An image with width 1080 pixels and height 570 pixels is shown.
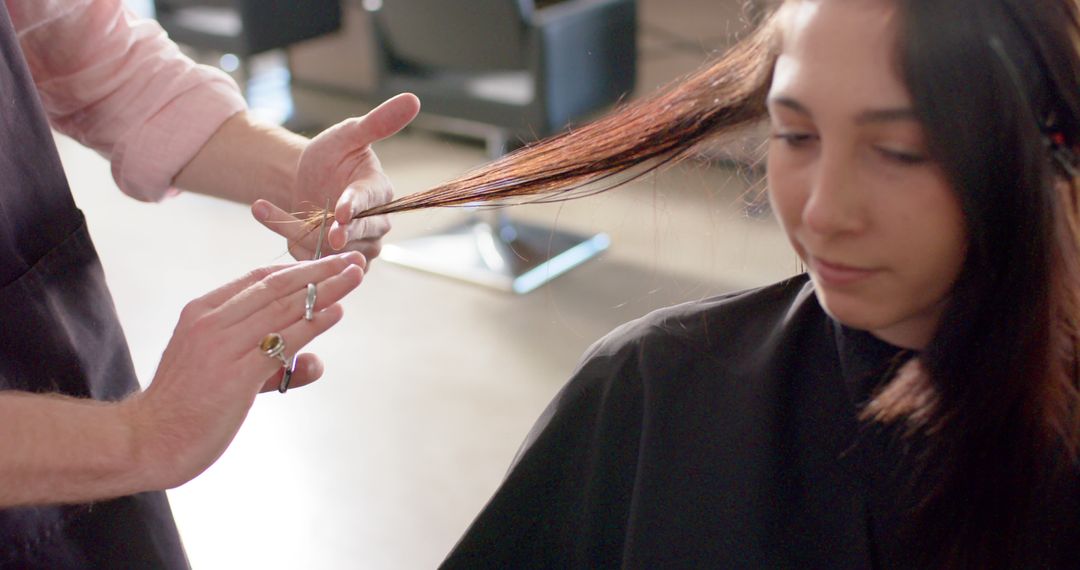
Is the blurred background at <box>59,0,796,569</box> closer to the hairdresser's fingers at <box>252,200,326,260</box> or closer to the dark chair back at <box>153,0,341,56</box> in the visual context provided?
the dark chair back at <box>153,0,341,56</box>

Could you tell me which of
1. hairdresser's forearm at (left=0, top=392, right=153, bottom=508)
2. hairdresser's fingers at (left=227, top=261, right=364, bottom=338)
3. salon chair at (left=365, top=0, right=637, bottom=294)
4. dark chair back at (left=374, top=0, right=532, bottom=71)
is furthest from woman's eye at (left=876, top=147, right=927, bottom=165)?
dark chair back at (left=374, top=0, right=532, bottom=71)

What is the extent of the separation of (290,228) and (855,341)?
66cm

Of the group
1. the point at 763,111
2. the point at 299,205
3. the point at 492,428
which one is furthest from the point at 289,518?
the point at 763,111

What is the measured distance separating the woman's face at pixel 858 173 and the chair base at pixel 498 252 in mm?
2702

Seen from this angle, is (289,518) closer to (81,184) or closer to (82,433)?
(82,433)

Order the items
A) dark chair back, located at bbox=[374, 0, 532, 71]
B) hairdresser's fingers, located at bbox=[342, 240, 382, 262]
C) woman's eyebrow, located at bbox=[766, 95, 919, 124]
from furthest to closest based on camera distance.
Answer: dark chair back, located at bbox=[374, 0, 532, 71] → hairdresser's fingers, located at bbox=[342, 240, 382, 262] → woman's eyebrow, located at bbox=[766, 95, 919, 124]

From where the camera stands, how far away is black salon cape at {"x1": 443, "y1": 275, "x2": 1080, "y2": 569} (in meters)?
1.10

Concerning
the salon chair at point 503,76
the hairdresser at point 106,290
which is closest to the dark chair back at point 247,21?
the salon chair at point 503,76

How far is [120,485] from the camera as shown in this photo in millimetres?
975

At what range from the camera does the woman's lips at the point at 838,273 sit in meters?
0.94

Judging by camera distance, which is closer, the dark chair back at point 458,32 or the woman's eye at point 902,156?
the woman's eye at point 902,156

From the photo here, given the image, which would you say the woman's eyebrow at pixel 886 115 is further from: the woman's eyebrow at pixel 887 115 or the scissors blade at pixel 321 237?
the scissors blade at pixel 321 237

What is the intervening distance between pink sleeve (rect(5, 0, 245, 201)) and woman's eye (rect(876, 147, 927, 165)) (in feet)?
2.85

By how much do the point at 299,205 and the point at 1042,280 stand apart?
84 centimetres
